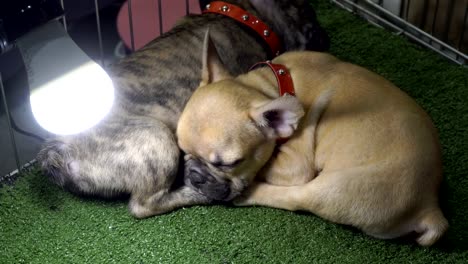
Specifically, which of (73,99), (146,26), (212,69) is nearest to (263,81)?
(212,69)

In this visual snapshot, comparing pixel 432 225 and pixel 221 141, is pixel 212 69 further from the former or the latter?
pixel 432 225

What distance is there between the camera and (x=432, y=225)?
2.48 m

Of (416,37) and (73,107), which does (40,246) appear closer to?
(73,107)

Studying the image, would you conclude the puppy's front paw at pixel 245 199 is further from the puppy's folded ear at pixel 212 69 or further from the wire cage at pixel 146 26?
the wire cage at pixel 146 26

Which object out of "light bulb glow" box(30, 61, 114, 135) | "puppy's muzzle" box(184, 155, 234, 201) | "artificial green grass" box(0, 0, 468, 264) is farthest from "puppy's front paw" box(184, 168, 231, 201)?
"light bulb glow" box(30, 61, 114, 135)

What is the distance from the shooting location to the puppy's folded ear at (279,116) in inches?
90.8

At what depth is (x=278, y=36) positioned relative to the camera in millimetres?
3322

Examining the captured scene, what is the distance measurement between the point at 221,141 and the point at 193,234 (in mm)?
425

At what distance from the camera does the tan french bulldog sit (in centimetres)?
246

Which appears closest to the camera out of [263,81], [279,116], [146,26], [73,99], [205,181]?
[73,99]

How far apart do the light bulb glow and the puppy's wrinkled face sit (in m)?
0.77

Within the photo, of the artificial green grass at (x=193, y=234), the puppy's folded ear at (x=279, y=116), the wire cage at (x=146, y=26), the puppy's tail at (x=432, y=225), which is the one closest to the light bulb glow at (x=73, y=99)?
the puppy's folded ear at (x=279, y=116)

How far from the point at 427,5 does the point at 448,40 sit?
9.1 inches

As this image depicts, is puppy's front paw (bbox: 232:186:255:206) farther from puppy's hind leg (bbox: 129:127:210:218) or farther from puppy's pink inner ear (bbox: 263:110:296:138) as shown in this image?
puppy's pink inner ear (bbox: 263:110:296:138)
